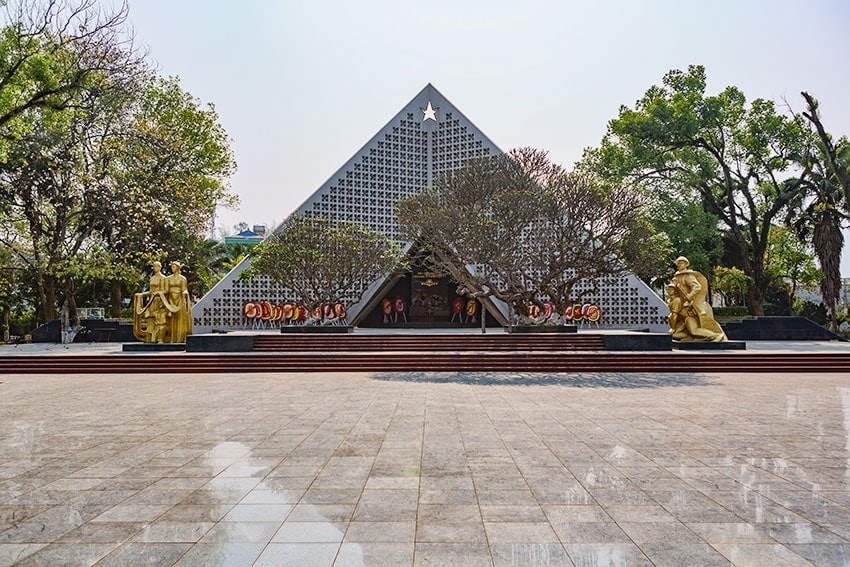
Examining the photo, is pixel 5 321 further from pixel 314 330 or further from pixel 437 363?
pixel 437 363

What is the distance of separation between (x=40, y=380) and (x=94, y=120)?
1235 cm

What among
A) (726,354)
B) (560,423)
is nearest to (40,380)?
(560,423)

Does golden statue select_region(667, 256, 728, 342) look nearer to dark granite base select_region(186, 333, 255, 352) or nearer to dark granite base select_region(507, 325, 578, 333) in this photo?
dark granite base select_region(507, 325, 578, 333)

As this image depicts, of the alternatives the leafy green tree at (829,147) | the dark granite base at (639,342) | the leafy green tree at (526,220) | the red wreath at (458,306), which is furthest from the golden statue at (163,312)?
the leafy green tree at (829,147)

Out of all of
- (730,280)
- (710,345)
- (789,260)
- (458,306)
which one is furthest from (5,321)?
(789,260)

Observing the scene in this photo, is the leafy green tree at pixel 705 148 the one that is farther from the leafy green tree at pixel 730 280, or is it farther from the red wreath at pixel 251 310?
the red wreath at pixel 251 310

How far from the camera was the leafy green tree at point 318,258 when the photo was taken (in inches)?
782

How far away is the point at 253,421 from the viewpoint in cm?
673

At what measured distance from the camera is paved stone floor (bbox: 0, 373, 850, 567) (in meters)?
3.05

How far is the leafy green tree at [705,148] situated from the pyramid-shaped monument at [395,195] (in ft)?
17.3

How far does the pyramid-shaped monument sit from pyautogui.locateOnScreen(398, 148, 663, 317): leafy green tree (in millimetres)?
7433

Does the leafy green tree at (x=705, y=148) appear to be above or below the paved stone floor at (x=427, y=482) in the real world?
above

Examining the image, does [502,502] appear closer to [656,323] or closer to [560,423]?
[560,423]

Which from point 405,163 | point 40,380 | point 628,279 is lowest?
point 40,380
